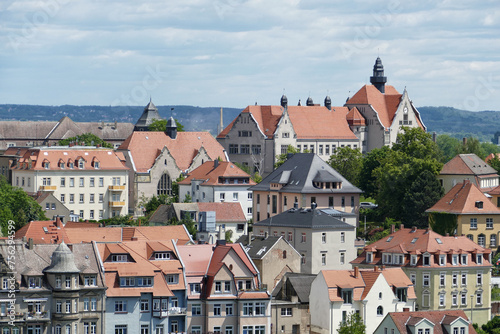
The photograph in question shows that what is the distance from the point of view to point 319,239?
111750 millimetres

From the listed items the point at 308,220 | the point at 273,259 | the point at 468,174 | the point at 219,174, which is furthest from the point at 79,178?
the point at 273,259

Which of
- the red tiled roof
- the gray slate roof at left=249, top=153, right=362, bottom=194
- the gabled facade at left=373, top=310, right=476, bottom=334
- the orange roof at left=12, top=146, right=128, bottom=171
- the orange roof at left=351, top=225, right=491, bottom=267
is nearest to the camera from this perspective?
the gabled facade at left=373, top=310, right=476, bottom=334

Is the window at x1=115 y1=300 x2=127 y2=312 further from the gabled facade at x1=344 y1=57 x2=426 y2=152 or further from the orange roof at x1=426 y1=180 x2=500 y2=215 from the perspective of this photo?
the gabled facade at x1=344 y1=57 x2=426 y2=152

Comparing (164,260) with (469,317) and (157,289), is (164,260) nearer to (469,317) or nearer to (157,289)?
(157,289)

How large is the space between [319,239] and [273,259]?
1174 centimetres

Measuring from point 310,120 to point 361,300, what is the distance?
10122 centimetres

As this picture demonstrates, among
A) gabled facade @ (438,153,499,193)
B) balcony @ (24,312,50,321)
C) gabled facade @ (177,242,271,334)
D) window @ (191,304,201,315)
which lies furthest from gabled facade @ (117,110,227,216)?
balcony @ (24,312,50,321)

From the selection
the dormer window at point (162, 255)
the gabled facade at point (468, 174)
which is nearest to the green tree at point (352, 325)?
the dormer window at point (162, 255)

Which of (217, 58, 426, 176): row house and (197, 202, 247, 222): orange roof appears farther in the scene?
(217, 58, 426, 176): row house

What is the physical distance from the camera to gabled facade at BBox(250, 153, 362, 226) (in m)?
130

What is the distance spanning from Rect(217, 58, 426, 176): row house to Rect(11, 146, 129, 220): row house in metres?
30.7

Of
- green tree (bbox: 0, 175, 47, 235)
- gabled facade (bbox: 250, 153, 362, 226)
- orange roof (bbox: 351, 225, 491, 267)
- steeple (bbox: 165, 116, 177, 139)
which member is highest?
steeple (bbox: 165, 116, 177, 139)

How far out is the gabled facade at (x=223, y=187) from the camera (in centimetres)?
14638

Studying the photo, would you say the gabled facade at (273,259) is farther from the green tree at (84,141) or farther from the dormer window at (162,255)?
the green tree at (84,141)
